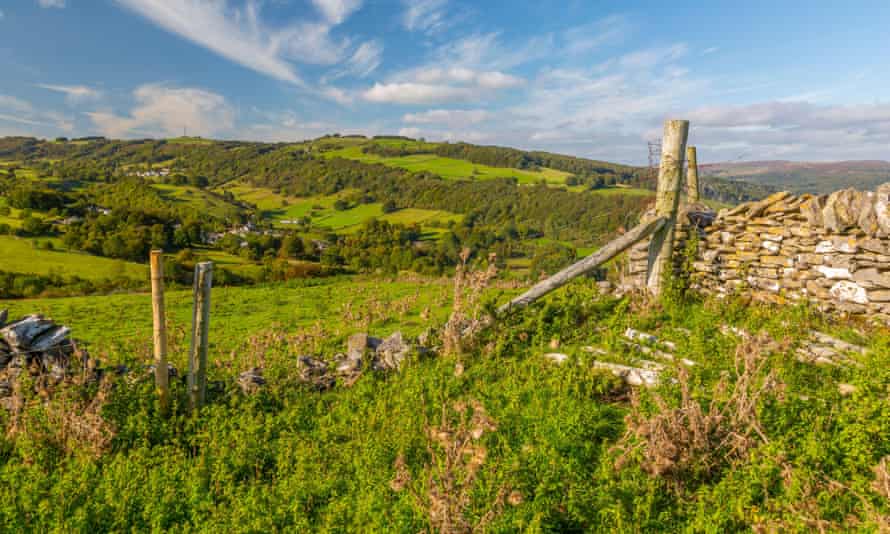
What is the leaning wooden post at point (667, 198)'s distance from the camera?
24.7 ft

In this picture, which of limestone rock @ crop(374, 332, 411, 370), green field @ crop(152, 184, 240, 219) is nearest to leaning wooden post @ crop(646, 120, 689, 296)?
limestone rock @ crop(374, 332, 411, 370)

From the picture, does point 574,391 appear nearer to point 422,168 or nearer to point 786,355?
point 786,355

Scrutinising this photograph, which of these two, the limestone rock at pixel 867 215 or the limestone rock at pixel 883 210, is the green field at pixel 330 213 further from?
the limestone rock at pixel 883 210

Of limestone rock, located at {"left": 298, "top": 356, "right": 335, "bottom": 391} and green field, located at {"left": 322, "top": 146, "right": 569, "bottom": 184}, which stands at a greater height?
green field, located at {"left": 322, "top": 146, "right": 569, "bottom": 184}

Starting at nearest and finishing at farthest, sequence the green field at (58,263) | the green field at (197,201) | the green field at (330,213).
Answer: the green field at (58,263) < the green field at (330,213) < the green field at (197,201)

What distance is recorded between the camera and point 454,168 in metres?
109

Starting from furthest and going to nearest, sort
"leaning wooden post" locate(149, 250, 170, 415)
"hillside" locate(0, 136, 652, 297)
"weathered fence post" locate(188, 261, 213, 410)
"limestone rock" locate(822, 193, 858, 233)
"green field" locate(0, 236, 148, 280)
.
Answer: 1. "hillside" locate(0, 136, 652, 297)
2. "green field" locate(0, 236, 148, 280)
3. "limestone rock" locate(822, 193, 858, 233)
4. "weathered fence post" locate(188, 261, 213, 410)
5. "leaning wooden post" locate(149, 250, 170, 415)

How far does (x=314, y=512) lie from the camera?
3.66 meters

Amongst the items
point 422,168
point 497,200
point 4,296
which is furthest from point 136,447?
point 422,168

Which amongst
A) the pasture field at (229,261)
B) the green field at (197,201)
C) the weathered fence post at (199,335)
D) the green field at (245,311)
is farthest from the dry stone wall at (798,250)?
the green field at (197,201)

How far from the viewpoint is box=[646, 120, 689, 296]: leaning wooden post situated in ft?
24.7

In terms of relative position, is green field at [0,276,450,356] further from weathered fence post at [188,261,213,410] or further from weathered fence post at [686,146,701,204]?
weathered fence post at [686,146,701,204]

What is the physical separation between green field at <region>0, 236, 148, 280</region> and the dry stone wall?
45.7 meters

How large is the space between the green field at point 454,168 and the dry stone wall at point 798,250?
8721cm
